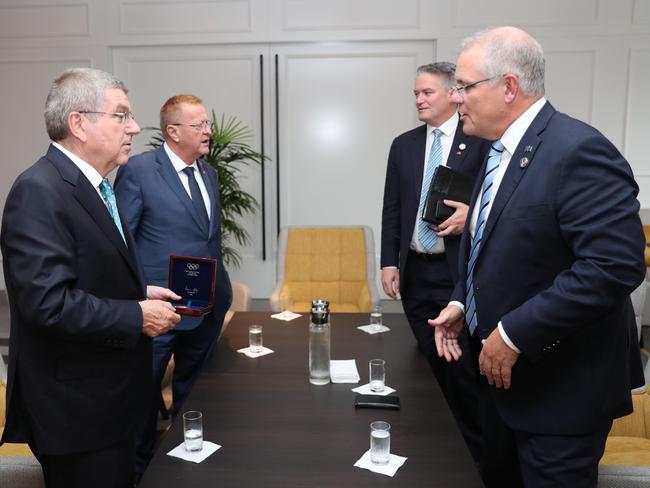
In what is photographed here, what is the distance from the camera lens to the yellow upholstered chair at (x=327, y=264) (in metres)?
4.23

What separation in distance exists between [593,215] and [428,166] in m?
1.51

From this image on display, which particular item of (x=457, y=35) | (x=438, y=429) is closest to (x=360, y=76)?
(x=457, y=35)

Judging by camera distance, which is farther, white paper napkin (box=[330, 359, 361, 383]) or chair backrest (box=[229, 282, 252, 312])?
chair backrest (box=[229, 282, 252, 312])

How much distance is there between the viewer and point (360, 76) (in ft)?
18.0

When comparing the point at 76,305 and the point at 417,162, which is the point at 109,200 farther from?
the point at 417,162

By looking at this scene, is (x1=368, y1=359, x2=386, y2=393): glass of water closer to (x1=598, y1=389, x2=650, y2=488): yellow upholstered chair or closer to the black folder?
(x1=598, y1=389, x2=650, y2=488): yellow upholstered chair

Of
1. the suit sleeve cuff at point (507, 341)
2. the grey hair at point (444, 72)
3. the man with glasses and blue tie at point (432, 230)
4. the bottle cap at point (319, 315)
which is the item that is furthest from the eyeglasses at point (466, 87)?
the grey hair at point (444, 72)

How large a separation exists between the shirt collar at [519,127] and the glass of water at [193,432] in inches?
41.9

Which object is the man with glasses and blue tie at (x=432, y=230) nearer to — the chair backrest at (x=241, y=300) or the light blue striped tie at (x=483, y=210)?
the light blue striped tie at (x=483, y=210)

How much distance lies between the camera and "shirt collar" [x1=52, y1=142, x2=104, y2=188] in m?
1.69

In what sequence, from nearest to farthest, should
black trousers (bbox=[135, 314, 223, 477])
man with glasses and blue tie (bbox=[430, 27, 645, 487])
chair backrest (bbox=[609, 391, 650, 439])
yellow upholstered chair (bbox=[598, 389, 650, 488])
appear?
man with glasses and blue tie (bbox=[430, 27, 645, 487])
yellow upholstered chair (bbox=[598, 389, 650, 488])
chair backrest (bbox=[609, 391, 650, 439])
black trousers (bbox=[135, 314, 223, 477])

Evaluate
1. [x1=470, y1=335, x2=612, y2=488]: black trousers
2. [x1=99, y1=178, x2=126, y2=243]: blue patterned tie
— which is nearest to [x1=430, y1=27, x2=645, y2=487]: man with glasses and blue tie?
[x1=470, y1=335, x2=612, y2=488]: black trousers

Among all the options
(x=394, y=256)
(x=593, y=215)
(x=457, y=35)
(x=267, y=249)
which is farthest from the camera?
(x=267, y=249)

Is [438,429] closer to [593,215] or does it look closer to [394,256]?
[593,215]
